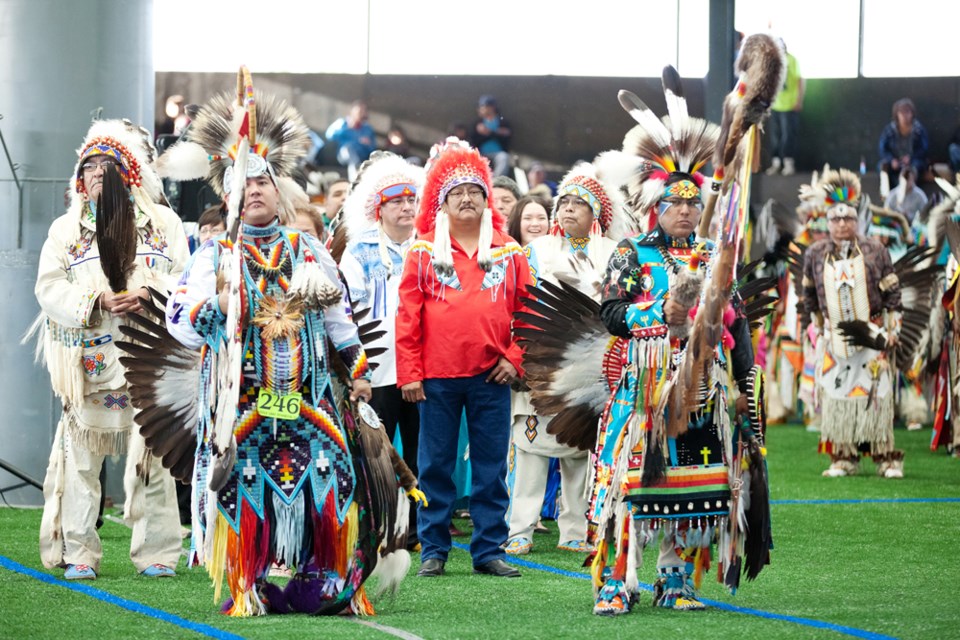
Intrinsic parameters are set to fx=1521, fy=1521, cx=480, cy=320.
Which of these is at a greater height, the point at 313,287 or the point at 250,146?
the point at 250,146

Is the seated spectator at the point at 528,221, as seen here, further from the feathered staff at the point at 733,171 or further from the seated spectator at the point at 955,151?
the seated spectator at the point at 955,151

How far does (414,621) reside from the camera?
502cm

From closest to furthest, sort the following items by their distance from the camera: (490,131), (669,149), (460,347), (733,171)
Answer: (733,171) < (669,149) < (460,347) < (490,131)

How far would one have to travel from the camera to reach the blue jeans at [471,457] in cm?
621

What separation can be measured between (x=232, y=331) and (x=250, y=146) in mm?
679

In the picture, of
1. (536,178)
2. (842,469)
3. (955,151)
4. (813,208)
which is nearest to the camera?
(842,469)

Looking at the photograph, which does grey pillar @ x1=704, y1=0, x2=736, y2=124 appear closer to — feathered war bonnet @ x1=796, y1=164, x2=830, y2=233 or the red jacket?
feathered war bonnet @ x1=796, y1=164, x2=830, y2=233

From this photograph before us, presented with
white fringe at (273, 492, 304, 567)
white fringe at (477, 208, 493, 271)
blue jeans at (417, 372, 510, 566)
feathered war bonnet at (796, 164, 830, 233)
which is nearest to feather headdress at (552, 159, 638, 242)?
white fringe at (477, 208, 493, 271)

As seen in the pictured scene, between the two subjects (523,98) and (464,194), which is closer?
(464,194)

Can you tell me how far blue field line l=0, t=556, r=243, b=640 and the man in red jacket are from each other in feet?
4.20

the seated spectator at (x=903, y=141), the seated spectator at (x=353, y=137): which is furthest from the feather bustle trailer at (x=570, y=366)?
the seated spectator at (x=903, y=141)

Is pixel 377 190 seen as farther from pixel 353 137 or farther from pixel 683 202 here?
pixel 353 137

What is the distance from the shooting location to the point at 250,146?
5.14m

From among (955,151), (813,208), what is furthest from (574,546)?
(955,151)
